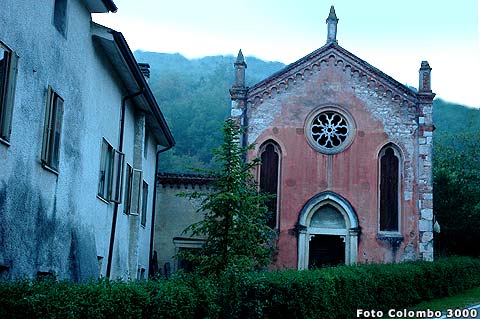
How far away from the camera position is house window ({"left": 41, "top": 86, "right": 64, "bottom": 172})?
10.9 metres

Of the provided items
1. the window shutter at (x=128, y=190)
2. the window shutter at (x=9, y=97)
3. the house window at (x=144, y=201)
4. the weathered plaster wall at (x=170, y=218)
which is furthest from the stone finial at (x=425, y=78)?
the window shutter at (x=9, y=97)

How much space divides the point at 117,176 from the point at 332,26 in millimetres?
15720

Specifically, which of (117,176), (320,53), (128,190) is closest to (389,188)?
(320,53)

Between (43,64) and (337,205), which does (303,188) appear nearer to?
(337,205)

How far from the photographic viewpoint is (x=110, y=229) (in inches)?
634

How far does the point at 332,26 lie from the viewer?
28.6m

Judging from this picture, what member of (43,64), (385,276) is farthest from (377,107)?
(43,64)

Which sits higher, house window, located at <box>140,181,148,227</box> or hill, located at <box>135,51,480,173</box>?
hill, located at <box>135,51,480,173</box>

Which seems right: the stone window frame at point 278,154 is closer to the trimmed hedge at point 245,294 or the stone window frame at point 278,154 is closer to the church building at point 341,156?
the church building at point 341,156

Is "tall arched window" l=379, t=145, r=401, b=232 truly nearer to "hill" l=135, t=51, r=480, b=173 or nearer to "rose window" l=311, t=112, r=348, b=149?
"rose window" l=311, t=112, r=348, b=149

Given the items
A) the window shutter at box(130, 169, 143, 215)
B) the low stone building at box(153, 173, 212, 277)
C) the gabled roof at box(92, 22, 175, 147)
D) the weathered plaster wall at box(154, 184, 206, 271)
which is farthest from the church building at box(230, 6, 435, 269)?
the window shutter at box(130, 169, 143, 215)

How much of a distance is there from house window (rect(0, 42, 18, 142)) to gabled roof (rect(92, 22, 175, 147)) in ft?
14.6

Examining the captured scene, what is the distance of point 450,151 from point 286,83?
1909cm

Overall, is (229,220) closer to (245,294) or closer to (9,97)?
(245,294)
